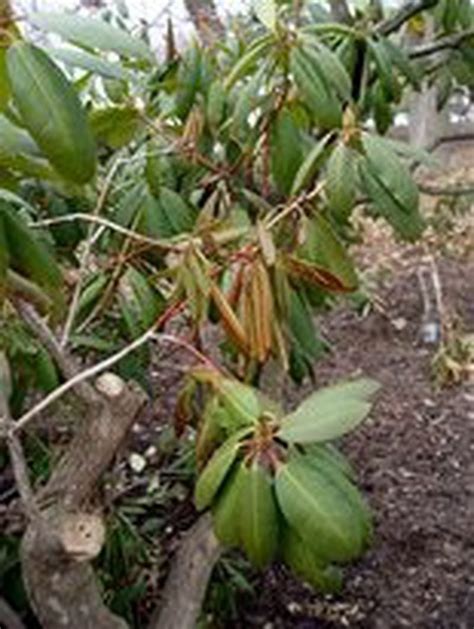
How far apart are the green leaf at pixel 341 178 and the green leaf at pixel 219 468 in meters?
0.33

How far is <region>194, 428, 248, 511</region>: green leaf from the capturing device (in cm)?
101

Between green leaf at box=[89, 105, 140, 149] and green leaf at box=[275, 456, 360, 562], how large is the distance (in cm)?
49

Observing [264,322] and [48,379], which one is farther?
[48,379]

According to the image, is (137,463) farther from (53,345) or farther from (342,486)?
(342,486)

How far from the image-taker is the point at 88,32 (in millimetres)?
1052

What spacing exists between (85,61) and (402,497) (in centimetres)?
133

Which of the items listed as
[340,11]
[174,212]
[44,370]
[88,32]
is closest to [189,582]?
[44,370]

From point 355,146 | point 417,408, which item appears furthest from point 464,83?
point 417,408

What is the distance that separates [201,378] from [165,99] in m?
0.69

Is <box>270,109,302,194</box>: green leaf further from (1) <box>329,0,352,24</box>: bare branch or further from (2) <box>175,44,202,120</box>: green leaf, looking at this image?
(1) <box>329,0,352,24</box>: bare branch

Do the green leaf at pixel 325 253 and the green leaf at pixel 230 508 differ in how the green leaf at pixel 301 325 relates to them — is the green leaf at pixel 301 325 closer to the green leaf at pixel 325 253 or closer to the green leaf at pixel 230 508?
the green leaf at pixel 325 253

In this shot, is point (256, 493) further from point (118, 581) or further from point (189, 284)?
point (118, 581)

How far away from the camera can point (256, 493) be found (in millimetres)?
978

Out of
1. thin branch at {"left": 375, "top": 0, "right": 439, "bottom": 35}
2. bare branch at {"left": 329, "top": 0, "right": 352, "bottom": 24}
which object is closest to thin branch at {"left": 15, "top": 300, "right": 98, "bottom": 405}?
thin branch at {"left": 375, "top": 0, "right": 439, "bottom": 35}
